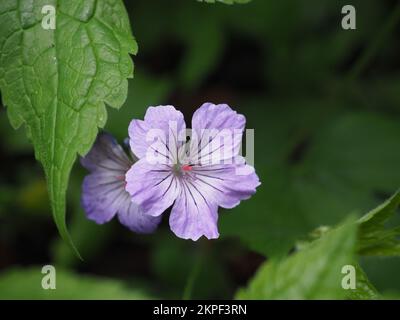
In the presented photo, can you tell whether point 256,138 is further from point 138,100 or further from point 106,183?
point 106,183

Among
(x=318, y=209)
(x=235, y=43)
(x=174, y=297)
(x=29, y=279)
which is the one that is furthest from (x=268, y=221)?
(x=235, y=43)

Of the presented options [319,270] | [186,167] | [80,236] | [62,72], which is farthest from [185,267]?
[319,270]

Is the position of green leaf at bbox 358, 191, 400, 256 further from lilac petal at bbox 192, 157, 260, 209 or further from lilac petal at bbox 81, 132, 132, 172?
lilac petal at bbox 81, 132, 132, 172

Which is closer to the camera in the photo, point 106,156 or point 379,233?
point 379,233

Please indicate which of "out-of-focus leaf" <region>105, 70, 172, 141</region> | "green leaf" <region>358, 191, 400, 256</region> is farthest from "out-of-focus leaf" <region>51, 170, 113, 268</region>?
"green leaf" <region>358, 191, 400, 256</region>

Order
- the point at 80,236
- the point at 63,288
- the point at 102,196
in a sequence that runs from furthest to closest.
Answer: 1. the point at 80,236
2. the point at 63,288
3. the point at 102,196

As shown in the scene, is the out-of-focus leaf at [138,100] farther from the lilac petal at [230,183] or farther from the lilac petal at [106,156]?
the lilac petal at [230,183]

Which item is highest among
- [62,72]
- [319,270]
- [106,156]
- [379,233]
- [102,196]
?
[62,72]
